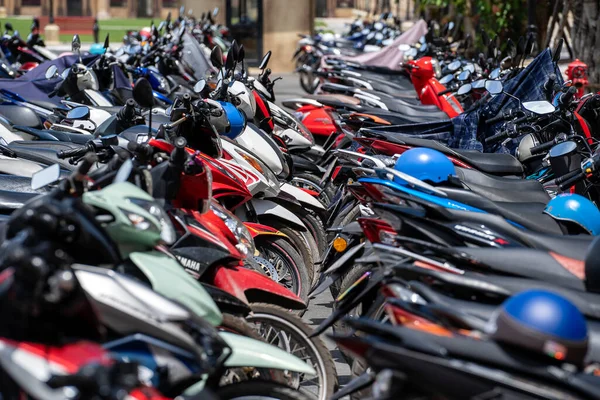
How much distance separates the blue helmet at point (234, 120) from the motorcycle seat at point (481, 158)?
1039 millimetres

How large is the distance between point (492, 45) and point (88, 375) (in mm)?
8599

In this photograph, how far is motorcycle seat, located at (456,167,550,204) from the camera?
19.3 feet

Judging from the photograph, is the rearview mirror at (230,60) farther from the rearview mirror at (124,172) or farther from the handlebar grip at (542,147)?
the rearview mirror at (124,172)

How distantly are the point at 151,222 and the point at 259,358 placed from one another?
2.07 feet

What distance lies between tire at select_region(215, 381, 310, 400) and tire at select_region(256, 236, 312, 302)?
8.76 feet

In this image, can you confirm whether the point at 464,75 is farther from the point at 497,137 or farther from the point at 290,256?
the point at 290,256

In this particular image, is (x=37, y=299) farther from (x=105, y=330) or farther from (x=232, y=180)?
(x=232, y=180)

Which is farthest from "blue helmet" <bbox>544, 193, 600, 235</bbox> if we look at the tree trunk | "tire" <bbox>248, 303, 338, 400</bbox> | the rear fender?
the tree trunk

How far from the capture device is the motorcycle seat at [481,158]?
6.63 meters

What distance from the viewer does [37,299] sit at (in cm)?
303

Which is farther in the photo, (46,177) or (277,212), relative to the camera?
(277,212)

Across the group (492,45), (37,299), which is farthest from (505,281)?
(492,45)

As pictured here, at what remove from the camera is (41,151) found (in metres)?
7.05

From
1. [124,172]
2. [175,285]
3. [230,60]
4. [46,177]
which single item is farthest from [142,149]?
[230,60]
